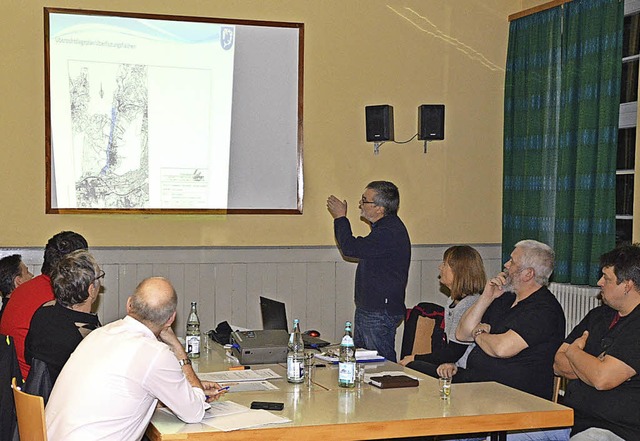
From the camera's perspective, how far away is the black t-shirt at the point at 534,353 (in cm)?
411

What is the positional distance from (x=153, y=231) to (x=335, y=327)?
63.7 inches

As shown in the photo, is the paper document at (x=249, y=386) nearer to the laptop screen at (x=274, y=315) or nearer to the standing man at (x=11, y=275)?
the laptop screen at (x=274, y=315)

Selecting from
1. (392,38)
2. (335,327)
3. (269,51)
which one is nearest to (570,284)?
(335,327)

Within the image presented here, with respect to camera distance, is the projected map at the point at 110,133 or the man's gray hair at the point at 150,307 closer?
the man's gray hair at the point at 150,307

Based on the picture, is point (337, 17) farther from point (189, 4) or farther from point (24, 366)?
point (24, 366)

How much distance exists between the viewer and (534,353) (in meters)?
4.14

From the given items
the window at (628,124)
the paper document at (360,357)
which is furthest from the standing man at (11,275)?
the window at (628,124)

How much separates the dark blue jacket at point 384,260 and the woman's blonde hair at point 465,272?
0.67 m

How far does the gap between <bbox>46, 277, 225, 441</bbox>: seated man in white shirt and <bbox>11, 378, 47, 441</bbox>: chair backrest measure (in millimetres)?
71

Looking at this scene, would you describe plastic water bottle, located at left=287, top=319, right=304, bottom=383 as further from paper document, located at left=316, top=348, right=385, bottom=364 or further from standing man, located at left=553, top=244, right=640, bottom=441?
standing man, located at left=553, top=244, right=640, bottom=441

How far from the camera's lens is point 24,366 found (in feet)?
13.6

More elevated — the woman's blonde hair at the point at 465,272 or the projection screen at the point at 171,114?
the projection screen at the point at 171,114

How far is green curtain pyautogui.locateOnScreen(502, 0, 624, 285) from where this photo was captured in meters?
5.89

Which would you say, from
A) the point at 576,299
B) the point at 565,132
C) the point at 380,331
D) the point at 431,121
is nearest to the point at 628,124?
the point at 565,132
